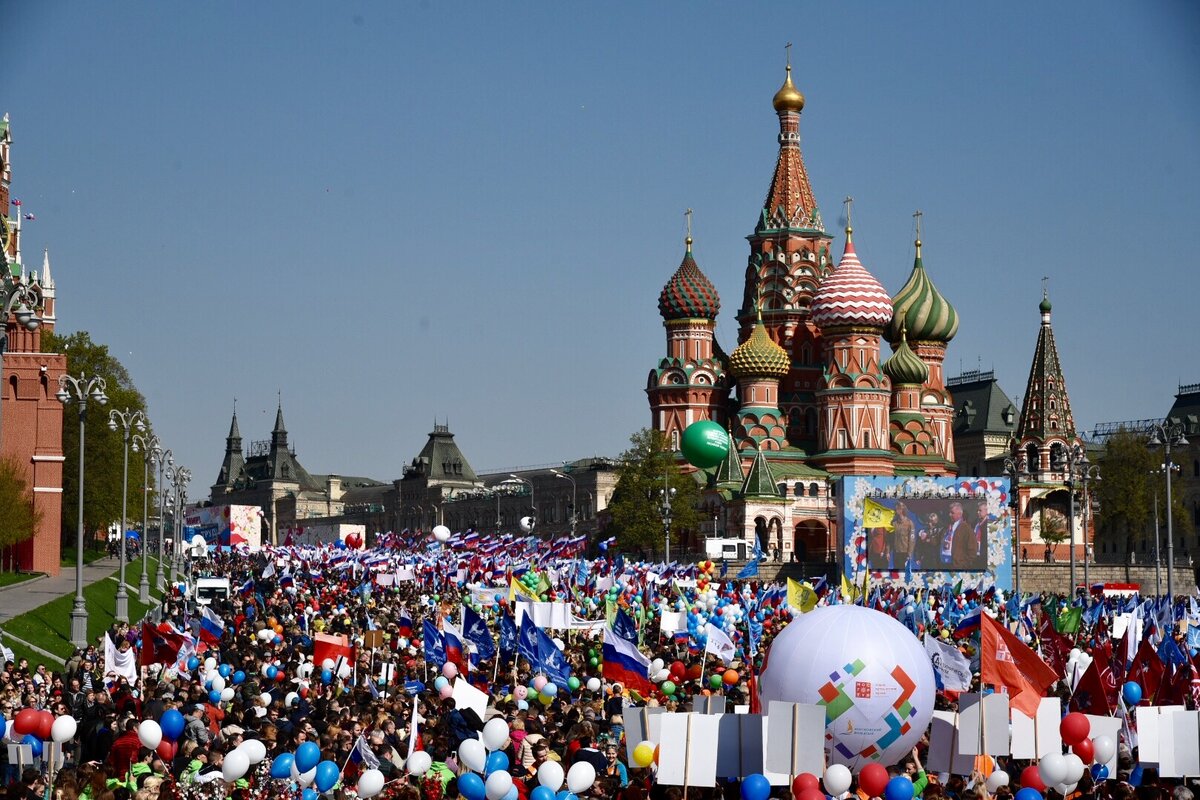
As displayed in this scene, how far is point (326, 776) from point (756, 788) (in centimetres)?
316

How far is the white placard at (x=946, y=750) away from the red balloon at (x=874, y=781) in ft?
6.80

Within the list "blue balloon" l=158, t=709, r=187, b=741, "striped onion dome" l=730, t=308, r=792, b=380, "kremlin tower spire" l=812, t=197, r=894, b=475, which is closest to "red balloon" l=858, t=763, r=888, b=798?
"blue balloon" l=158, t=709, r=187, b=741

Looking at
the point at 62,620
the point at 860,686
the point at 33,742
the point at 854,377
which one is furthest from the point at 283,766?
the point at 854,377

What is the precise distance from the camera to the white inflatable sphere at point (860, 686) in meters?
17.3

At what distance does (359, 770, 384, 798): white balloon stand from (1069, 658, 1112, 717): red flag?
311 inches

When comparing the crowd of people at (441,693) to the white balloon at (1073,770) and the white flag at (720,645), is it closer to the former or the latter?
the white flag at (720,645)

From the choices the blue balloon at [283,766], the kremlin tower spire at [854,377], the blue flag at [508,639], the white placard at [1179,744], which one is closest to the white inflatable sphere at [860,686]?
the white placard at [1179,744]

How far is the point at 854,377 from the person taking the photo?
9900cm

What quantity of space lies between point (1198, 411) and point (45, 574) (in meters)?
→ 84.0

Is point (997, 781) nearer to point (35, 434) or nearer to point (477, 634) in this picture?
point (477, 634)

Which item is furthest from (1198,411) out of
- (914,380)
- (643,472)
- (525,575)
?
(525,575)

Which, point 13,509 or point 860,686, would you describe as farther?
point 13,509

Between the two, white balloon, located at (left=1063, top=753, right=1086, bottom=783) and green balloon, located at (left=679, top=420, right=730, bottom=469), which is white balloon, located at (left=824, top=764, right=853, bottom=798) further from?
green balloon, located at (left=679, top=420, right=730, bottom=469)

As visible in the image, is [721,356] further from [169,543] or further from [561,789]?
[561,789]
